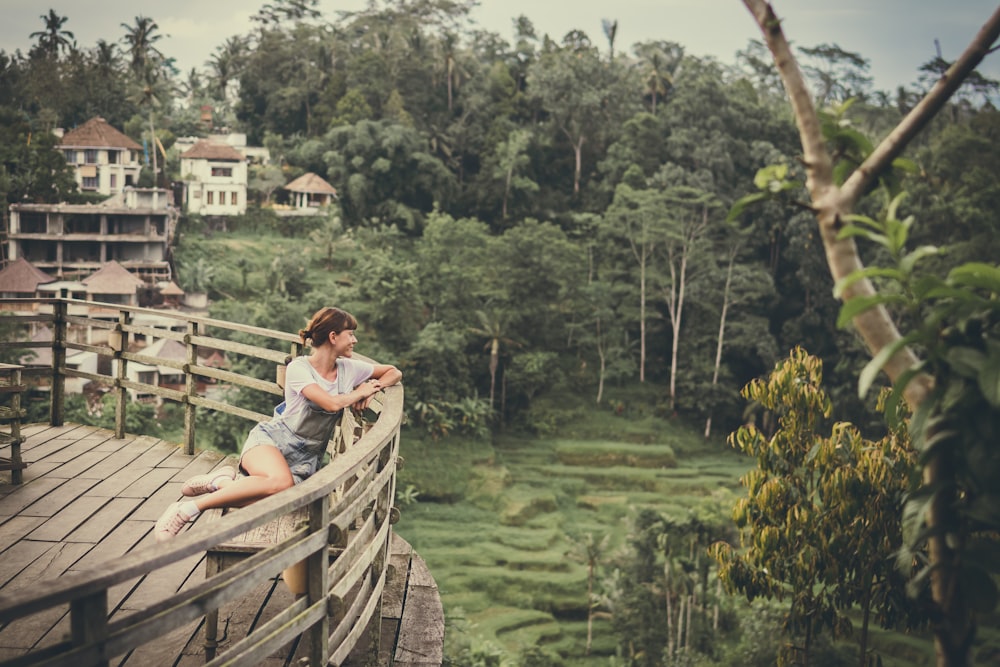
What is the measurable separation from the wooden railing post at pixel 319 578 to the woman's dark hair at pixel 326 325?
3.51ft

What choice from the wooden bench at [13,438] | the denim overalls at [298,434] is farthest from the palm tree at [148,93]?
the denim overalls at [298,434]

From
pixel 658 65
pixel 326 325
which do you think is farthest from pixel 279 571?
pixel 658 65

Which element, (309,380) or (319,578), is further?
(309,380)

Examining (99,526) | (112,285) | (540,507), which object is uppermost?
(99,526)

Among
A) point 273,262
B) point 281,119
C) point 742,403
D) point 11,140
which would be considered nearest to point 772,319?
point 742,403

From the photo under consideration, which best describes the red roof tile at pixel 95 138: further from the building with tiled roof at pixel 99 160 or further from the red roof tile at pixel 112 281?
the red roof tile at pixel 112 281

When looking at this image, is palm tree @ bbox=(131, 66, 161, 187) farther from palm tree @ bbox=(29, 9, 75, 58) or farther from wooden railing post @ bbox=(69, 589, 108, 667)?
wooden railing post @ bbox=(69, 589, 108, 667)

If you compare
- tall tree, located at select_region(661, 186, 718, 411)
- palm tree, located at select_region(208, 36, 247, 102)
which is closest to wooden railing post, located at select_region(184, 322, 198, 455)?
tall tree, located at select_region(661, 186, 718, 411)

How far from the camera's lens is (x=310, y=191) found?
3528 cm

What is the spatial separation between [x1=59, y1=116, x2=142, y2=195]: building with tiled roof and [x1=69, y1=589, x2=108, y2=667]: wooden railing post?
1308 inches

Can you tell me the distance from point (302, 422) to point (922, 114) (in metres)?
2.15

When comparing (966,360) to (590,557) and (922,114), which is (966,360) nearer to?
(922,114)

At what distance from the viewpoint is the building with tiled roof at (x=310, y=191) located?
116 ft

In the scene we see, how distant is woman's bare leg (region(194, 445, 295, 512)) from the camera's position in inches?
116
